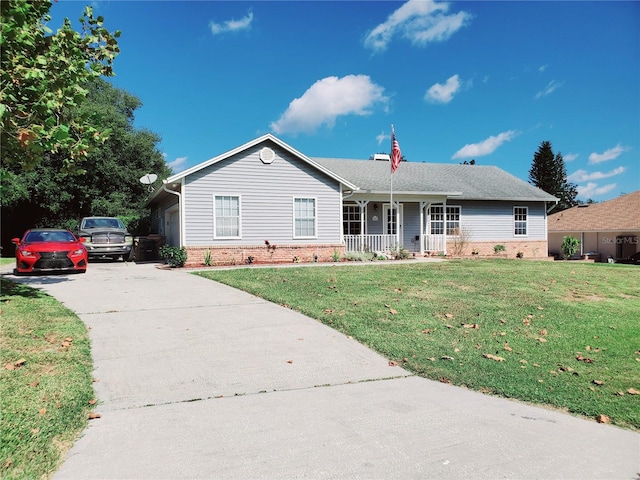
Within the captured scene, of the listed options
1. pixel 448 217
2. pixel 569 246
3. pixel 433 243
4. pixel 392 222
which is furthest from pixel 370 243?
pixel 569 246

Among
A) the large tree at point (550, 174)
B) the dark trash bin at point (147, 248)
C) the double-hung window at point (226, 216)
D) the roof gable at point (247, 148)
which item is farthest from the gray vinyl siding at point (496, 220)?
the large tree at point (550, 174)

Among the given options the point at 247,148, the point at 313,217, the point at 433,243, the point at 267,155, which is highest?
the point at 247,148

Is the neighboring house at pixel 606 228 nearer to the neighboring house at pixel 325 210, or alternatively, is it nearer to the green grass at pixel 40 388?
the neighboring house at pixel 325 210

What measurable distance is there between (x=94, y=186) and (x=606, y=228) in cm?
3659

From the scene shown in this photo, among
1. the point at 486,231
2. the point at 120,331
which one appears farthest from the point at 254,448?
the point at 486,231

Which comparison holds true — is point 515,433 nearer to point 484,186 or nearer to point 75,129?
point 75,129

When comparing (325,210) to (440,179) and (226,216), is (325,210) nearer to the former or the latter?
(226,216)

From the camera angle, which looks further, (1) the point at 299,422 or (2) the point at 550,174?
(2) the point at 550,174

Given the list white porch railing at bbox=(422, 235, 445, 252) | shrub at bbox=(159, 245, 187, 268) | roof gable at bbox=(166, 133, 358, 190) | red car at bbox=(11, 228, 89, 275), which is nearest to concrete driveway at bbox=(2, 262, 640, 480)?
red car at bbox=(11, 228, 89, 275)

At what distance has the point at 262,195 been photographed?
17.3 metres

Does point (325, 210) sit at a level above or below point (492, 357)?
above

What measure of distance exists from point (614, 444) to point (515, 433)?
733mm

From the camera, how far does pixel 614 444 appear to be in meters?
3.30

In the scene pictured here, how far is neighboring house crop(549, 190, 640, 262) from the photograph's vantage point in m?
30.5
